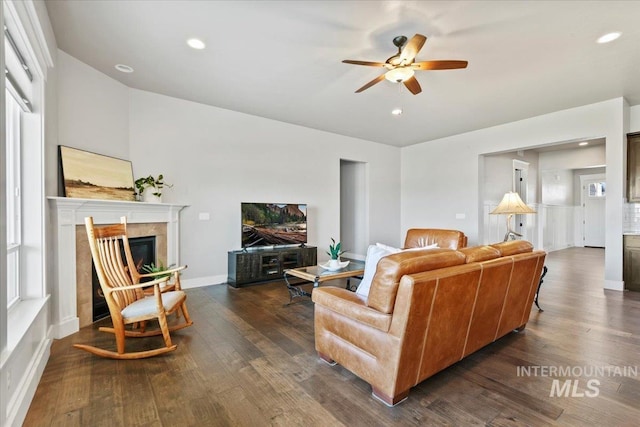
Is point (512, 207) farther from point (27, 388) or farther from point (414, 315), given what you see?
point (27, 388)

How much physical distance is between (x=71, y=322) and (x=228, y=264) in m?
2.17

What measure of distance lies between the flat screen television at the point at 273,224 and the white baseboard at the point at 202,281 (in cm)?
68

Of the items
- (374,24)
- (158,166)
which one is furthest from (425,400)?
(158,166)

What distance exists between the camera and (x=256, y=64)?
3303 millimetres

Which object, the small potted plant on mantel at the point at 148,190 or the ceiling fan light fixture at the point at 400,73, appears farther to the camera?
the small potted plant on mantel at the point at 148,190

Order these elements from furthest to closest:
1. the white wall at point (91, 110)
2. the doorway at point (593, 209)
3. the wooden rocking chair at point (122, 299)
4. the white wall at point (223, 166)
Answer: the doorway at point (593, 209)
the white wall at point (223, 166)
the white wall at point (91, 110)
the wooden rocking chair at point (122, 299)

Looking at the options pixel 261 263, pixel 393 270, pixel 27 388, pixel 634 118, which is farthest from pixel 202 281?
pixel 634 118

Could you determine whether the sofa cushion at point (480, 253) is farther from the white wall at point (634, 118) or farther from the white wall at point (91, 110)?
the white wall at point (634, 118)

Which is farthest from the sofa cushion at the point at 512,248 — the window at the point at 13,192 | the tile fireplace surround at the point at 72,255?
the tile fireplace surround at the point at 72,255

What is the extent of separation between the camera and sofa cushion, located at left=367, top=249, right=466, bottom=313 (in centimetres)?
170

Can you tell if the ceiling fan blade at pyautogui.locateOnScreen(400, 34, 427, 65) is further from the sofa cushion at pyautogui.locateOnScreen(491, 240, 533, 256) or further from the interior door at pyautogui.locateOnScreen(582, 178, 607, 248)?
the interior door at pyautogui.locateOnScreen(582, 178, 607, 248)

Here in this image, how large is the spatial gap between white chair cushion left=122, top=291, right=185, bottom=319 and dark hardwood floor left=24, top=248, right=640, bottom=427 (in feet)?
1.20

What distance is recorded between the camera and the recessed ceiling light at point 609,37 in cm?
273

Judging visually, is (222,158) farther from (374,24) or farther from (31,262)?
(374,24)
